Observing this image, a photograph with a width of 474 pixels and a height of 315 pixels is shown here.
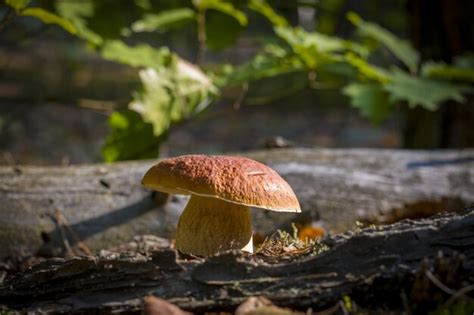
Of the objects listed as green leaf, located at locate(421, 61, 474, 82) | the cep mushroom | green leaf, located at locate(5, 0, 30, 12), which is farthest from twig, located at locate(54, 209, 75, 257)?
green leaf, located at locate(421, 61, 474, 82)

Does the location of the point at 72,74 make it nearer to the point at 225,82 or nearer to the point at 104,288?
the point at 225,82

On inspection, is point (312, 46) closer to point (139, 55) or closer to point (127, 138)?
point (139, 55)

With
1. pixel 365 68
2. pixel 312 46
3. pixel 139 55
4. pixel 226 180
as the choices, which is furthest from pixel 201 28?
pixel 226 180

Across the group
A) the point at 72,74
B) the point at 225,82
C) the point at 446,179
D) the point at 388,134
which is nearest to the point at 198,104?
the point at 225,82

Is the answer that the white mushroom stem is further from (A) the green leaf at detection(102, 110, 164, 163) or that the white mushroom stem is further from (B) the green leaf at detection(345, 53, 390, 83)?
(B) the green leaf at detection(345, 53, 390, 83)

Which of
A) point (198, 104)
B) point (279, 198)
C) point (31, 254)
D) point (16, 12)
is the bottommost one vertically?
point (31, 254)

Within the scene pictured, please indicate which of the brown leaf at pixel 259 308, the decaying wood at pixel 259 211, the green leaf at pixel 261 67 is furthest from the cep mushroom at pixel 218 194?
the green leaf at pixel 261 67
